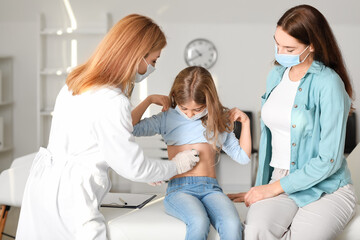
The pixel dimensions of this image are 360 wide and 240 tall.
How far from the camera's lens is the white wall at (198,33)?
5000mm

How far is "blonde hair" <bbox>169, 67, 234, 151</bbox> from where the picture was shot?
2.16 meters

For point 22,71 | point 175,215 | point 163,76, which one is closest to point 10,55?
point 22,71

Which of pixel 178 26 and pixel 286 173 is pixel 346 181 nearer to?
pixel 286 173

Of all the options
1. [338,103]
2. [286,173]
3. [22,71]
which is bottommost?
[22,71]

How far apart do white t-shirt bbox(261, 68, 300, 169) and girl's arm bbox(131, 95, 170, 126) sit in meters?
0.43

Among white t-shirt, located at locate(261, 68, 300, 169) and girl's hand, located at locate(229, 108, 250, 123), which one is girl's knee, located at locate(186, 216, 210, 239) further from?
girl's hand, located at locate(229, 108, 250, 123)

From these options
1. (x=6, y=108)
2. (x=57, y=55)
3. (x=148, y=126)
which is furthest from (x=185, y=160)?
(x=6, y=108)

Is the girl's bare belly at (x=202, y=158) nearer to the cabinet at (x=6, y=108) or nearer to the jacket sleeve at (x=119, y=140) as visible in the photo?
the jacket sleeve at (x=119, y=140)

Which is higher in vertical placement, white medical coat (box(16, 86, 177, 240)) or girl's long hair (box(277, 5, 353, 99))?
girl's long hair (box(277, 5, 353, 99))

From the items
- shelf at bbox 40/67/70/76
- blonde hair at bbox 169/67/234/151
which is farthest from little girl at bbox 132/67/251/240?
shelf at bbox 40/67/70/76

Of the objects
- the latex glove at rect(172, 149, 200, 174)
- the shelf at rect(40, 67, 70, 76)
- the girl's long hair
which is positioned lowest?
the shelf at rect(40, 67, 70, 76)

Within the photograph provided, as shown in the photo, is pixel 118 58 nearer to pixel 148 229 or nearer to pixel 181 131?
pixel 181 131

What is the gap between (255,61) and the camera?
5.11 m

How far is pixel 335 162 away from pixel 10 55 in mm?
4083
